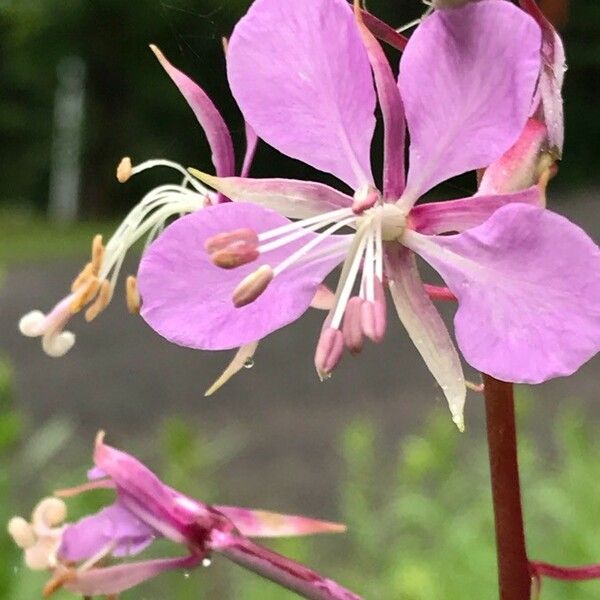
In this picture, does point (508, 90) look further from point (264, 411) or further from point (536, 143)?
point (264, 411)

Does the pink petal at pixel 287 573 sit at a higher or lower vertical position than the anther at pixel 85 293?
lower

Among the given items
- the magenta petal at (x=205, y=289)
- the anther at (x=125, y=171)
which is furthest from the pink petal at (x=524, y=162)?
the anther at (x=125, y=171)

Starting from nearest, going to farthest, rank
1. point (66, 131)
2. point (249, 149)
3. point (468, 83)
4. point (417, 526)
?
1. point (468, 83)
2. point (249, 149)
3. point (417, 526)
4. point (66, 131)

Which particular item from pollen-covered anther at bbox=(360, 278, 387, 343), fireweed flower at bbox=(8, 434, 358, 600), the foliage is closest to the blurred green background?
the foliage

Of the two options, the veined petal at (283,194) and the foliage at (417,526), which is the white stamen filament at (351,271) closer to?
the veined petal at (283,194)

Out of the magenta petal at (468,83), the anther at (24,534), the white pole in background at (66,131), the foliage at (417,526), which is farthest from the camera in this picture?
the white pole in background at (66,131)

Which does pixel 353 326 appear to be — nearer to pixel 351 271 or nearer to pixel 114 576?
pixel 351 271

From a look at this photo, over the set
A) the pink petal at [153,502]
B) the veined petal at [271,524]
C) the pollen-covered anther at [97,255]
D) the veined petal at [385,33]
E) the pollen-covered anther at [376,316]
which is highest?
the veined petal at [385,33]

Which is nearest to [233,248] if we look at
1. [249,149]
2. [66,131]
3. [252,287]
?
[252,287]
